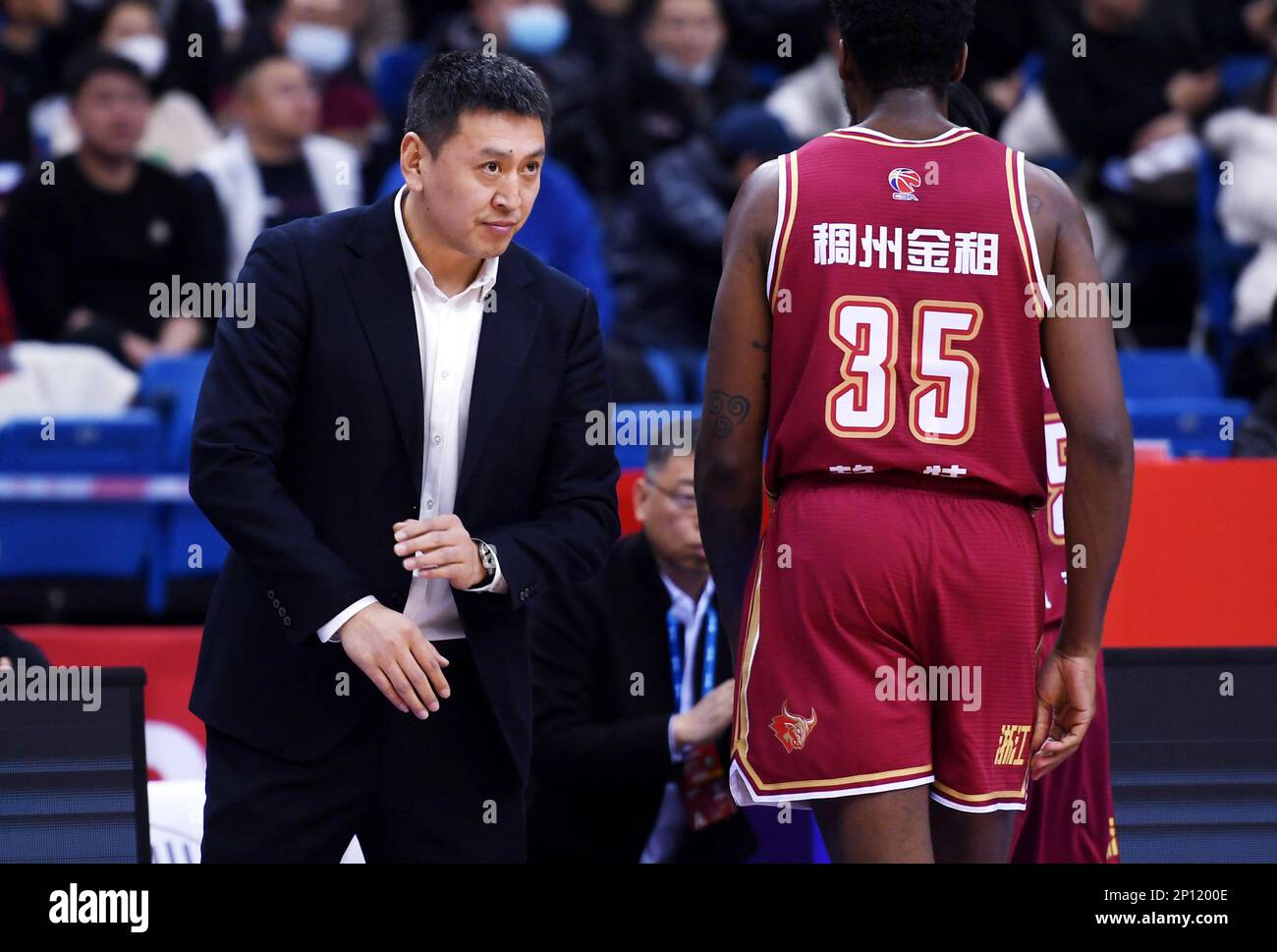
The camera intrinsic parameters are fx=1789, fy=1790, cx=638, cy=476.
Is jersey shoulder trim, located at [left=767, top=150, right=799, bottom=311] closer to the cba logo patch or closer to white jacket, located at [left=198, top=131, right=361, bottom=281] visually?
the cba logo patch

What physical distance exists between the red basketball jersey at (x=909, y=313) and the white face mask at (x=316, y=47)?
278 inches

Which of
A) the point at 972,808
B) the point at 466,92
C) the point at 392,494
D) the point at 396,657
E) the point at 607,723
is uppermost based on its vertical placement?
the point at 466,92

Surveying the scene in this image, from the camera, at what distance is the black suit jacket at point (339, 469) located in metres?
3.04

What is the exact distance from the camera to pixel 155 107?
30.0ft

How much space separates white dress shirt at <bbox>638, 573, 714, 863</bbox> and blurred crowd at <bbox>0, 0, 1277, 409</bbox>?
2.50 metres

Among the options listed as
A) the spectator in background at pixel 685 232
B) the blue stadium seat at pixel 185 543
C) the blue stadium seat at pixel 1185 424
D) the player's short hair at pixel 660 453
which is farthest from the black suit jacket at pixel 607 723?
the spectator in background at pixel 685 232

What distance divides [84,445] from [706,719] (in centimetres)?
312

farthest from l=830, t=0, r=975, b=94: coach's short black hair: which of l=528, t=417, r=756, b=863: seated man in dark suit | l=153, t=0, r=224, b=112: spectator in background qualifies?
l=153, t=0, r=224, b=112: spectator in background

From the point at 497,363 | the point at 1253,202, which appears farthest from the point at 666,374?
the point at 497,363

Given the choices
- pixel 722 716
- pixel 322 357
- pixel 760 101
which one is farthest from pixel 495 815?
pixel 760 101

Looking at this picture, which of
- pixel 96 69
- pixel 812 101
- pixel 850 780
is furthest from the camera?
pixel 812 101

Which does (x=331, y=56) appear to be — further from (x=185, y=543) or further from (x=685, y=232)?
(x=185, y=543)

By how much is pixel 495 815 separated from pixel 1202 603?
2.23 m

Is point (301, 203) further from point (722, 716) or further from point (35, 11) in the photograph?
point (722, 716)
